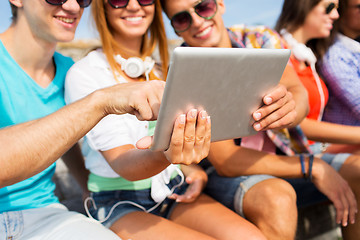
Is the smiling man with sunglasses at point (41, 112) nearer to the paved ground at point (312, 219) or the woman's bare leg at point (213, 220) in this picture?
the woman's bare leg at point (213, 220)

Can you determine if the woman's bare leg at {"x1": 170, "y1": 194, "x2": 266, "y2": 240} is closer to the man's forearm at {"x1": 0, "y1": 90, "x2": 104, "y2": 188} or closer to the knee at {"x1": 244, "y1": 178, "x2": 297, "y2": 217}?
the knee at {"x1": 244, "y1": 178, "x2": 297, "y2": 217}

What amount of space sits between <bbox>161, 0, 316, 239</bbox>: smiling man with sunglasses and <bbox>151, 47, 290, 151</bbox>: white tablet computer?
0.09 meters

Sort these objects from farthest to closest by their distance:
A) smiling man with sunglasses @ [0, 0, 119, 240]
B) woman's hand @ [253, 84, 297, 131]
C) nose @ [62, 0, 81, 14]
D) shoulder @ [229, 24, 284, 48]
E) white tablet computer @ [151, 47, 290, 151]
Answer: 1. shoulder @ [229, 24, 284, 48]
2. nose @ [62, 0, 81, 14]
3. smiling man with sunglasses @ [0, 0, 119, 240]
4. woman's hand @ [253, 84, 297, 131]
5. white tablet computer @ [151, 47, 290, 151]

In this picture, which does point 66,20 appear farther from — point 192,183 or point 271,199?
point 271,199

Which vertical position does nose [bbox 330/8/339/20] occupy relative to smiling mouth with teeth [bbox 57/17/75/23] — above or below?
below

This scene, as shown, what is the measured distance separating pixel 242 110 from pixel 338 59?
146 cm

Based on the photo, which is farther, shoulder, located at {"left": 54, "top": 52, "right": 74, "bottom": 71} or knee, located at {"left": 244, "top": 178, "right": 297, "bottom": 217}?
shoulder, located at {"left": 54, "top": 52, "right": 74, "bottom": 71}

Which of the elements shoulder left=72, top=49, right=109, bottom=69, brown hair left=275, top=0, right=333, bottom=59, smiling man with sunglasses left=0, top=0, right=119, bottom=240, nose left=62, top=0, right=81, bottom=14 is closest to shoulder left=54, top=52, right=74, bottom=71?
smiling man with sunglasses left=0, top=0, right=119, bottom=240

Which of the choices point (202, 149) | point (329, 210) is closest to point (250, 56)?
point (202, 149)

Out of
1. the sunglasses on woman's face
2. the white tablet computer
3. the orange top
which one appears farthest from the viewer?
the sunglasses on woman's face

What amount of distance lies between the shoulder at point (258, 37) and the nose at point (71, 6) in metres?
0.99

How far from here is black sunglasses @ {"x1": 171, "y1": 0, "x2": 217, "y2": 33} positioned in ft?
5.59

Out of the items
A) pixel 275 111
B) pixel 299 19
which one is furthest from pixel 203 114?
pixel 299 19

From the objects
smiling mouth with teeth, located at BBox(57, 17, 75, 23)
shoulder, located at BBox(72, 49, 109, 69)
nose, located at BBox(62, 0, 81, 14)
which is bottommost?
shoulder, located at BBox(72, 49, 109, 69)
